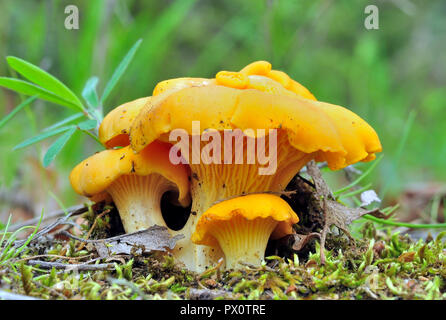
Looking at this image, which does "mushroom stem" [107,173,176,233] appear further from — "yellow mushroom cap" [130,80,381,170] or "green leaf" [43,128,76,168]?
"yellow mushroom cap" [130,80,381,170]

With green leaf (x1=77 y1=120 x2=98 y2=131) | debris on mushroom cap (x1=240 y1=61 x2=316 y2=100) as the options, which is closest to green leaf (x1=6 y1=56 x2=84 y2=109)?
green leaf (x1=77 y1=120 x2=98 y2=131)

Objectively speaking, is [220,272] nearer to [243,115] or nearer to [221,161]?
[221,161]

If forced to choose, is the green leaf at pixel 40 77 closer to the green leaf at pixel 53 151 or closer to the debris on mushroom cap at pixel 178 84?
the green leaf at pixel 53 151

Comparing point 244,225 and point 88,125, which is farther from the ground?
point 88,125

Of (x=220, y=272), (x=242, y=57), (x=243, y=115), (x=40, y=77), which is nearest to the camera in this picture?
(x=243, y=115)

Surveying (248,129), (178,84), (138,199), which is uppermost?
(178,84)

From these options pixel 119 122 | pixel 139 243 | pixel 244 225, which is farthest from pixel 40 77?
pixel 244 225

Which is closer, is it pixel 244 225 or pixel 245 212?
pixel 245 212
